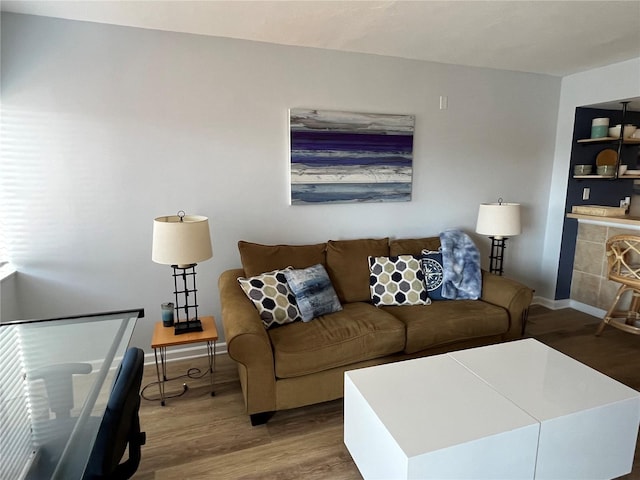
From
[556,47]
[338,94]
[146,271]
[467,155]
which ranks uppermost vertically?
[556,47]

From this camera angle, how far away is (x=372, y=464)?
1562 mm

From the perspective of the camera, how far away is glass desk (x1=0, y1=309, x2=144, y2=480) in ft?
3.58

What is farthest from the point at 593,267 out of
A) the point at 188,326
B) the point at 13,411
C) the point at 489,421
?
the point at 13,411

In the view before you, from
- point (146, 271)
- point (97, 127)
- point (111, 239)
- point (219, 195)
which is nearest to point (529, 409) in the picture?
point (219, 195)

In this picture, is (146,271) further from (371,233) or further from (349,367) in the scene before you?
(371,233)

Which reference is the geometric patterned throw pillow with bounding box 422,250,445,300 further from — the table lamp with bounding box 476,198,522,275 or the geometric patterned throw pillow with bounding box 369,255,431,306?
the table lamp with bounding box 476,198,522,275

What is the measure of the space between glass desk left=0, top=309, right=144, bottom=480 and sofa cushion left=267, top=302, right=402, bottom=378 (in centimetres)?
83

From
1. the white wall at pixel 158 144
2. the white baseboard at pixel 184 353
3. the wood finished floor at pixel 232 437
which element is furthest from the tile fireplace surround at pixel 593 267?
the white baseboard at pixel 184 353

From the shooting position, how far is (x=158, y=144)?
265 centimetres

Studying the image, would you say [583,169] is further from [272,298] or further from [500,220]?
[272,298]

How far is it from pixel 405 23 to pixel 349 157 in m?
1.02

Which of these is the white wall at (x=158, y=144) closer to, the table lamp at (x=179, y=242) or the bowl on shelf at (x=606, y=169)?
the table lamp at (x=179, y=242)

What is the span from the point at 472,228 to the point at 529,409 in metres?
2.36

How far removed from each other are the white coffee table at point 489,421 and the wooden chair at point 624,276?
1748 millimetres
